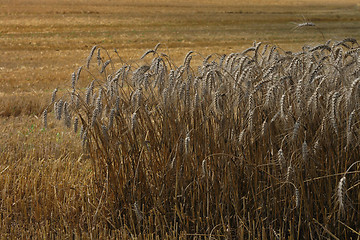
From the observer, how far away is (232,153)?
3.19 m

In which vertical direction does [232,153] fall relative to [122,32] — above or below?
above

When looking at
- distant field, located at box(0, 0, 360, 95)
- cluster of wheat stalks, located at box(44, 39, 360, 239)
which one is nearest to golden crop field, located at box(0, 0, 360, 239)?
cluster of wheat stalks, located at box(44, 39, 360, 239)

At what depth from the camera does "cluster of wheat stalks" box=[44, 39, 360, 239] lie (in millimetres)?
2959

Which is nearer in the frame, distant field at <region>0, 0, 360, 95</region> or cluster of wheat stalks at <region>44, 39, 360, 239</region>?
cluster of wheat stalks at <region>44, 39, 360, 239</region>

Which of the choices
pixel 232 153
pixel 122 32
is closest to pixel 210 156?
pixel 232 153

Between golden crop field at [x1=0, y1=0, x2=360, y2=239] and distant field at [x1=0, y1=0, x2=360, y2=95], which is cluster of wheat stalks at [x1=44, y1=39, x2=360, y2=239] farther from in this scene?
distant field at [x1=0, y1=0, x2=360, y2=95]

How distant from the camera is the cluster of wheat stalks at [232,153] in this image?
296 cm

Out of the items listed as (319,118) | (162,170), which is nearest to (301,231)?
(319,118)

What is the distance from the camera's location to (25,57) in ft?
46.2

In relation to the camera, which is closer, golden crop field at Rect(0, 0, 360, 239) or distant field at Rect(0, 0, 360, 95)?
golden crop field at Rect(0, 0, 360, 239)

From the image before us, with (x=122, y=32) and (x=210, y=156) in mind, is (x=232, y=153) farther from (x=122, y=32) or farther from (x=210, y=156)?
(x=122, y=32)

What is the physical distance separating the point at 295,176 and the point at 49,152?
3.12 metres

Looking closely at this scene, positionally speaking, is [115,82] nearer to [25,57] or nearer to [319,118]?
[319,118]

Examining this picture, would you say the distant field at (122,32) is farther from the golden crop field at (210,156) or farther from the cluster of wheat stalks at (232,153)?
the cluster of wheat stalks at (232,153)
